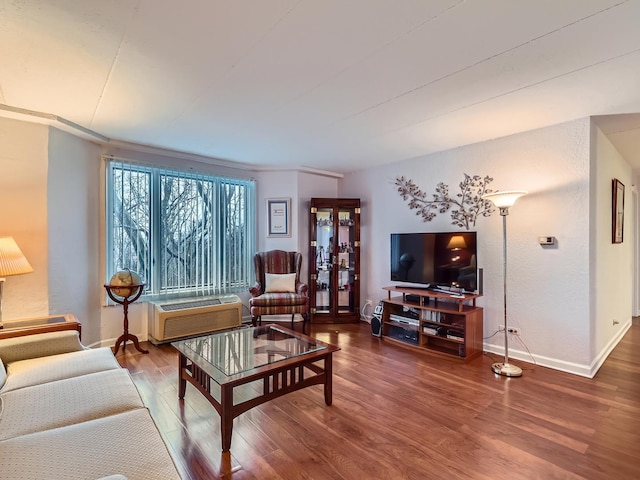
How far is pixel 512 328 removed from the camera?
3305 millimetres

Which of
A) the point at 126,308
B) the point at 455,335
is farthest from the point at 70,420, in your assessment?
the point at 455,335

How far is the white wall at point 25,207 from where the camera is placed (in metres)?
2.70

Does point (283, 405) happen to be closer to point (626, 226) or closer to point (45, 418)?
point (45, 418)

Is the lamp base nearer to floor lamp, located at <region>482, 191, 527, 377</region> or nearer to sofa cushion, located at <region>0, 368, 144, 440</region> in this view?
floor lamp, located at <region>482, 191, 527, 377</region>

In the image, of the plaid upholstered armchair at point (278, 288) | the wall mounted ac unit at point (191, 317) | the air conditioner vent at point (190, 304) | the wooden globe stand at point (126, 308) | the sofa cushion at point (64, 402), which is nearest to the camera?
the sofa cushion at point (64, 402)

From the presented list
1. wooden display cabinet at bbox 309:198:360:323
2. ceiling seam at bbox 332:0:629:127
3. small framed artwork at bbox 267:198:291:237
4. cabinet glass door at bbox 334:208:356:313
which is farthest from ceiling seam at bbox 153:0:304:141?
cabinet glass door at bbox 334:208:356:313

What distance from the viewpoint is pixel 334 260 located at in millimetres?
4742

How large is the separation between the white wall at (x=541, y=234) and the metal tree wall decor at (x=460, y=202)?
70 mm

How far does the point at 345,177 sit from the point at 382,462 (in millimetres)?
4151

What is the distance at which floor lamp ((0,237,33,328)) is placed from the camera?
231 cm

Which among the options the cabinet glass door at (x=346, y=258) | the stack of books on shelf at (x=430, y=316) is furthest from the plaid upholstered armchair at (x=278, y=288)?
the stack of books on shelf at (x=430, y=316)

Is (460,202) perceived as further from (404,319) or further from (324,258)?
(324,258)

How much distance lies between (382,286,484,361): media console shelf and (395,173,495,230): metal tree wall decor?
909 millimetres

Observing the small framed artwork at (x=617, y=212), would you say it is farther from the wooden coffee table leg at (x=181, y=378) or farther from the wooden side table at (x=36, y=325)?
the wooden side table at (x=36, y=325)
